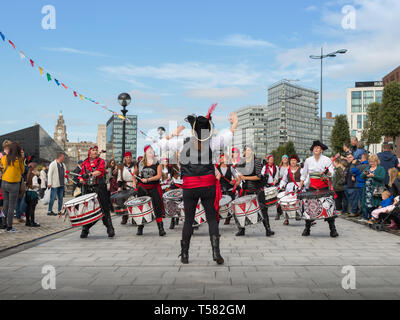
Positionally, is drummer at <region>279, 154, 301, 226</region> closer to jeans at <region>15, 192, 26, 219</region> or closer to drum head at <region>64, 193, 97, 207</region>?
drum head at <region>64, 193, 97, 207</region>

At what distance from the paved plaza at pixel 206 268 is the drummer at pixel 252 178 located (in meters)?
0.44

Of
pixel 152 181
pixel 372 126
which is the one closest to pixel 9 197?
pixel 152 181

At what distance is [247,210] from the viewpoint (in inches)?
378

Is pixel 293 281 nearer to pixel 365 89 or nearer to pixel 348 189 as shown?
pixel 348 189

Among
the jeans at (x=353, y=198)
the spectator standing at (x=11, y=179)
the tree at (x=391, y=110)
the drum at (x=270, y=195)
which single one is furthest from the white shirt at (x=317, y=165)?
the tree at (x=391, y=110)

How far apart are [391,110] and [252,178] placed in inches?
1701

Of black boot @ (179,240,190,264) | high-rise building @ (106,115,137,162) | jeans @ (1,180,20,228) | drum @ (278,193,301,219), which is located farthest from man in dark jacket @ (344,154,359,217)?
jeans @ (1,180,20,228)

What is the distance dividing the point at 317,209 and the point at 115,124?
12.7 meters

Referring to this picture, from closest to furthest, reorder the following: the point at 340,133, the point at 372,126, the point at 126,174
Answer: the point at 126,174, the point at 372,126, the point at 340,133

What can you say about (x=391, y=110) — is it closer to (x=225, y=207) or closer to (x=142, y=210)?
(x=225, y=207)

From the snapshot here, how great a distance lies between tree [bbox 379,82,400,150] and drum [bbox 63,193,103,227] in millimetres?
44924

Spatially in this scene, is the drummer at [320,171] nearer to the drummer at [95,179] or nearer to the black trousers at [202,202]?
the black trousers at [202,202]

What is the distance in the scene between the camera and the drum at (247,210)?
956 centimetres
